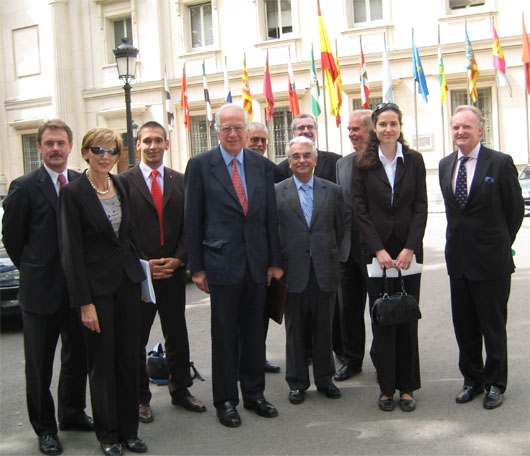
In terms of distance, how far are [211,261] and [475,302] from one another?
2.02 metres

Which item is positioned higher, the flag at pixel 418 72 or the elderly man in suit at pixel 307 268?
the flag at pixel 418 72

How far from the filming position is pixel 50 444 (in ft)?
13.5

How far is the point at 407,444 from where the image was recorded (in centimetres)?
402

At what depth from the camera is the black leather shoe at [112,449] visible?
400 cm

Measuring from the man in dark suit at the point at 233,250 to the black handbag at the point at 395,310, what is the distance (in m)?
0.79

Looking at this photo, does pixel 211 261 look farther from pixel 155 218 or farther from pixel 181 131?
pixel 181 131

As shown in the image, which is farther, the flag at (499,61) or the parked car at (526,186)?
the flag at (499,61)

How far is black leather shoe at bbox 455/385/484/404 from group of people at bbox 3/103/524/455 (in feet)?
0.05

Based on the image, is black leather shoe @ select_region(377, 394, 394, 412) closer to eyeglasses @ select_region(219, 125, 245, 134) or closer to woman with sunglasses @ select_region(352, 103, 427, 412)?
woman with sunglasses @ select_region(352, 103, 427, 412)

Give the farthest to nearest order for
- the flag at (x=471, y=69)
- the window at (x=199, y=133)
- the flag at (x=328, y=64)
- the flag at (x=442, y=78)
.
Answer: the window at (x=199, y=133), the flag at (x=442, y=78), the flag at (x=471, y=69), the flag at (x=328, y=64)

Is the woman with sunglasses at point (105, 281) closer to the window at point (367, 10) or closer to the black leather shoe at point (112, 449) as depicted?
the black leather shoe at point (112, 449)

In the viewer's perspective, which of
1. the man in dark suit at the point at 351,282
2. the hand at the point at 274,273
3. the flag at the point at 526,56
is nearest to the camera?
the hand at the point at 274,273

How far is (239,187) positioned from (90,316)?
1473 mm

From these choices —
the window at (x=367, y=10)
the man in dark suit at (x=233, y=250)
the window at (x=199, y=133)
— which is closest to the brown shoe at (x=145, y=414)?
the man in dark suit at (x=233, y=250)
